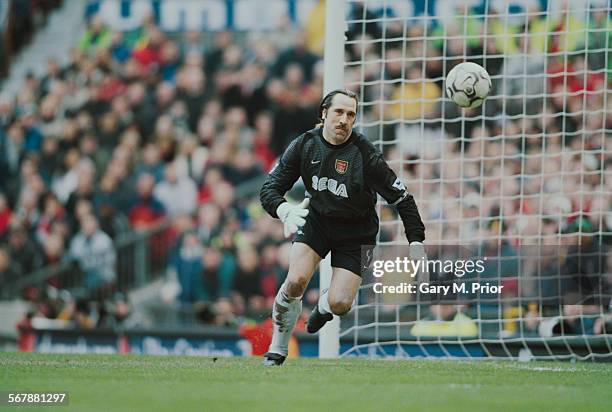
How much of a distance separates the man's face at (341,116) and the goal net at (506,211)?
256cm

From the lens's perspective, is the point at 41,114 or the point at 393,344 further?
the point at 41,114

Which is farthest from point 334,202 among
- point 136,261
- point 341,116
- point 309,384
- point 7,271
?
point 7,271

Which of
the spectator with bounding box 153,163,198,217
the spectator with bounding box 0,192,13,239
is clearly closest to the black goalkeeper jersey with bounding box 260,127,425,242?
the spectator with bounding box 153,163,198,217

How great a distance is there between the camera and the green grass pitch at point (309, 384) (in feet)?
22.2

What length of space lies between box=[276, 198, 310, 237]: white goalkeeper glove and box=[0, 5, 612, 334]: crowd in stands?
3.65 metres

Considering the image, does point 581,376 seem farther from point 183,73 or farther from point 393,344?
point 183,73

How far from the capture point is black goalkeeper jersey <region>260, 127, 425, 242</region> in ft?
30.5

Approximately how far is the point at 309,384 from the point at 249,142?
10127 mm

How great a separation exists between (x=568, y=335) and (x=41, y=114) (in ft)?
34.9

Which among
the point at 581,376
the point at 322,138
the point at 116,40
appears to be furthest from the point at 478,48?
the point at 116,40

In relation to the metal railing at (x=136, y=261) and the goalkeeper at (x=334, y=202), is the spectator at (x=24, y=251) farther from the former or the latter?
the goalkeeper at (x=334, y=202)

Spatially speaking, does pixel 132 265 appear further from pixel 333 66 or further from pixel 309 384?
pixel 309 384

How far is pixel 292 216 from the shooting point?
8.93 metres

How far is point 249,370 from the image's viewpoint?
29.5ft
